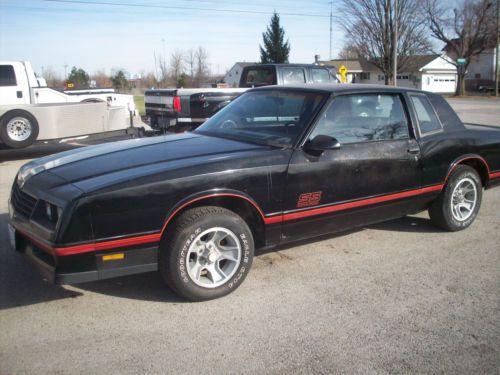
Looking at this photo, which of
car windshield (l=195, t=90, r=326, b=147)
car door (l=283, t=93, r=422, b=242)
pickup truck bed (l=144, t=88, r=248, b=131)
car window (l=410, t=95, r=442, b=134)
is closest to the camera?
car door (l=283, t=93, r=422, b=242)

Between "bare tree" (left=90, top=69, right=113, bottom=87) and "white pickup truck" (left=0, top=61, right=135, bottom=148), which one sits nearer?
"white pickup truck" (left=0, top=61, right=135, bottom=148)

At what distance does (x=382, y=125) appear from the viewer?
15.2ft

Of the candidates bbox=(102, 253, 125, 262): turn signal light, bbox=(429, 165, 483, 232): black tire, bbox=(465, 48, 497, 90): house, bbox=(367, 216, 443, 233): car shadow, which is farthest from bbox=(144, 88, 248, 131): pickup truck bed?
bbox=(465, 48, 497, 90): house

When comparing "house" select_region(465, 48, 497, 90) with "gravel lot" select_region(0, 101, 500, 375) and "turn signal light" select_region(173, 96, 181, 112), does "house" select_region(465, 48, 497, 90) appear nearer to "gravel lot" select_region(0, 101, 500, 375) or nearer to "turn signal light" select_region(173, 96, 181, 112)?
"turn signal light" select_region(173, 96, 181, 112)

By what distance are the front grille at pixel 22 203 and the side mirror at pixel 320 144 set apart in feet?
7.16

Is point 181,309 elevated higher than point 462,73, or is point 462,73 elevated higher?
point 462,73

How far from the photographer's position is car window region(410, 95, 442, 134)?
4.91 metres

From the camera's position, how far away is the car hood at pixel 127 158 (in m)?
3.42

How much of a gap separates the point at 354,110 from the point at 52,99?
35.3ft

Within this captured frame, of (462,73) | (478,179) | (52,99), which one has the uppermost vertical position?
(462,73)

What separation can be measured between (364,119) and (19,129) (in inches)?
319

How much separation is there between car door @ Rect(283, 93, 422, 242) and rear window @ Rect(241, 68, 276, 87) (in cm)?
710

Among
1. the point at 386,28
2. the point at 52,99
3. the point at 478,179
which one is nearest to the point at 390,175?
the point at 478,179

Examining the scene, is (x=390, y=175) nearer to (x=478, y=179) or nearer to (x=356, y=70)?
(x=478, y=179)
